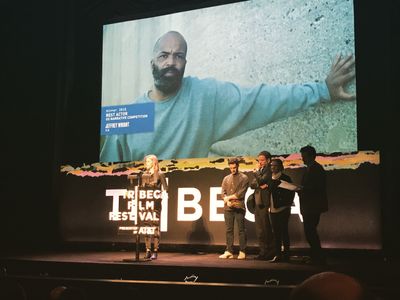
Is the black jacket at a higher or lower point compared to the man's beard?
lower

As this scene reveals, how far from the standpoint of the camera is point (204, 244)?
752 cm

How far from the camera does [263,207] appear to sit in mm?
6164

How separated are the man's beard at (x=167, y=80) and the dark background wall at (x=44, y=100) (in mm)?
1049

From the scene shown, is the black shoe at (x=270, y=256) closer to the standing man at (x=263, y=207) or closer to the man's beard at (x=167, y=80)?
the standing man at (x=263, y=207)

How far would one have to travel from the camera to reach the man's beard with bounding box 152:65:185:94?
805 centimetres

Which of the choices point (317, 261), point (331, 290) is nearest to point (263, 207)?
point (317, 261)

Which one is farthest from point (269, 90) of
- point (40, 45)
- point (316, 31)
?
point (40, 45)

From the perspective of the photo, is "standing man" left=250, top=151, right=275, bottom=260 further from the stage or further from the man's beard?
the man's beard

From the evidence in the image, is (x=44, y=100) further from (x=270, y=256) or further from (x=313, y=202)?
(x=313, y=202)

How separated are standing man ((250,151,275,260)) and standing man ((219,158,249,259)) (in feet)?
0.83

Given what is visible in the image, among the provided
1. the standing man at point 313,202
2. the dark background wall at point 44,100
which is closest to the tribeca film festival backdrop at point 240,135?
the dark background wall at point 44,100

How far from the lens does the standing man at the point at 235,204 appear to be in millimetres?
6402

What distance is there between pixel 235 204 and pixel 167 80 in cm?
268

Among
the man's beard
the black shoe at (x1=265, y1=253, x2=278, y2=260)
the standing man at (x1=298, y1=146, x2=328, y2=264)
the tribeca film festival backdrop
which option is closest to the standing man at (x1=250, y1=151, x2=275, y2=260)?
the black shoe at (x1=265, y1=253, x2=278, y2=260)
